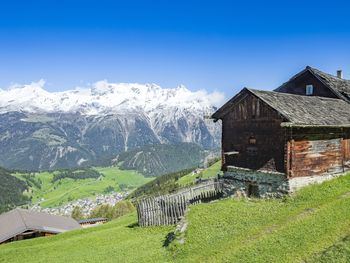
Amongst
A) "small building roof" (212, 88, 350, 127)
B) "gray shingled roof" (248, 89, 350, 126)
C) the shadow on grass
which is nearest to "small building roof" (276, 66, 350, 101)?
"small building roof" (212, 88, 350, 127)

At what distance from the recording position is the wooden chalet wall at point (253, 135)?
3039 centimetres

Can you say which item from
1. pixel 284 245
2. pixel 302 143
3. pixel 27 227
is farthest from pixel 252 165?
pixel 27 227

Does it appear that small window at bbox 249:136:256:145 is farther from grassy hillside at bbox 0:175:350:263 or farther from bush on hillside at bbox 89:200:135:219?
bush on hillside at bbox 89:200:135:219

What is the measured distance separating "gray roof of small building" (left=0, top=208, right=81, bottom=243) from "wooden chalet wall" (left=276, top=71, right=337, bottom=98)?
118ft

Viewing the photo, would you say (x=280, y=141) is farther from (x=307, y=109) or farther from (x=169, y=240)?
(x=169, y=240)

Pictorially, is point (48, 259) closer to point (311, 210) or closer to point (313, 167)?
point (311, 210)

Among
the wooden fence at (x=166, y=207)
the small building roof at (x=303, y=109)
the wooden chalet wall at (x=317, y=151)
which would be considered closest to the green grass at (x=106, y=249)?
the wooden fence at (x=166, y=207)

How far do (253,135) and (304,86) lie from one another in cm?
1414

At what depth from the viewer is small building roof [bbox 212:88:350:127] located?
96.6 feet

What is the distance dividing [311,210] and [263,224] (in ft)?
10.7

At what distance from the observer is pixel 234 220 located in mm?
25141

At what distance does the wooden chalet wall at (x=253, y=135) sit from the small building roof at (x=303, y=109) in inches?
20.7

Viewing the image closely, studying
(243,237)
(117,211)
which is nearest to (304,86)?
(243,237)

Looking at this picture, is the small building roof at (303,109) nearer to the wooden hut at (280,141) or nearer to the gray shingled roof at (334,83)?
the wooden hut at (280,141)
